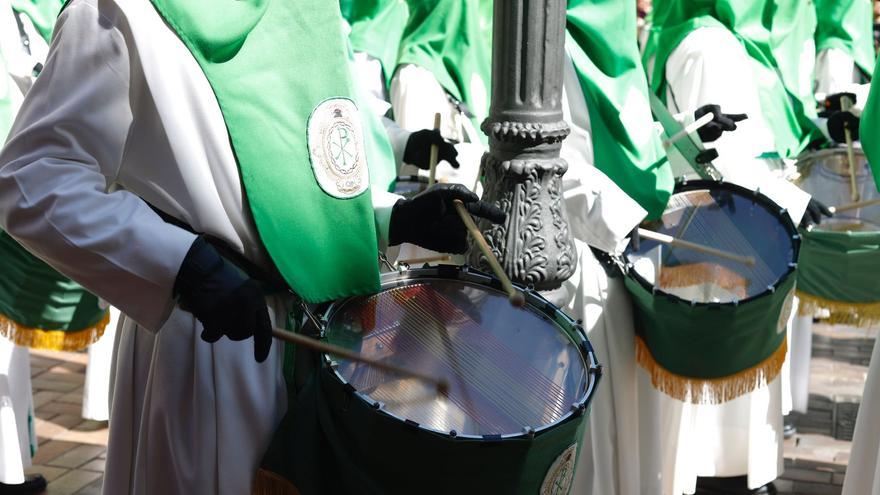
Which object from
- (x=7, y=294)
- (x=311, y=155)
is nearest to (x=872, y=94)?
(x=311, y=155)

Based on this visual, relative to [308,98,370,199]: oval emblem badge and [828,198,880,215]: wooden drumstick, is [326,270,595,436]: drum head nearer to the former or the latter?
[308,98,370,199]: oval emblem badge

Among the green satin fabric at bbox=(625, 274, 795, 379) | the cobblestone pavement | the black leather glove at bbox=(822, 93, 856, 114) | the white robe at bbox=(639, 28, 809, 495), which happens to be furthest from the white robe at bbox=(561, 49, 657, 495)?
the cobblestone pavement

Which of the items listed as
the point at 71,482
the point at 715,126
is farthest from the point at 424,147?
the point at 71,482

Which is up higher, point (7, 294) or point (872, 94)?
point (872, 94)

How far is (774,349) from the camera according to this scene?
358cm

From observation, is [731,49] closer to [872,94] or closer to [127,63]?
[872,94]

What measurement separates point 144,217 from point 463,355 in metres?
0.66

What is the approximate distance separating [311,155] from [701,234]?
186 centimetres

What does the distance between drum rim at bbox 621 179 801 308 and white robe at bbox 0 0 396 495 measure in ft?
4.88

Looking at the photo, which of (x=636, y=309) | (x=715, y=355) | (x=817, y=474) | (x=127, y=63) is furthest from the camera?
(x=817, y=474)

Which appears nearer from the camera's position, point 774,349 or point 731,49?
point 774,349

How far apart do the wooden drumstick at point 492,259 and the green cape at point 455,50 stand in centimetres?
293

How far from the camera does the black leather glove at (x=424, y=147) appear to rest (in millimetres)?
3301

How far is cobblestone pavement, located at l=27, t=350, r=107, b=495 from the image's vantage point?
475 cm
